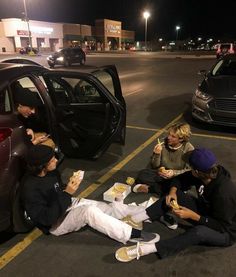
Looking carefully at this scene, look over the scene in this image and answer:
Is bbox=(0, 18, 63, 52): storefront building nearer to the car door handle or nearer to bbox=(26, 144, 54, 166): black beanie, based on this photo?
the car door handle

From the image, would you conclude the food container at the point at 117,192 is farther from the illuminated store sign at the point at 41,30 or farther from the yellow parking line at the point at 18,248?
the illuminated store sign at the point at 41,30

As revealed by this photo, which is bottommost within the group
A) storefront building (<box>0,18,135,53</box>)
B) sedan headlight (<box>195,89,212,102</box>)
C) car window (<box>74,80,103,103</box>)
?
storefront building (<box>0,18,135,53</box>)

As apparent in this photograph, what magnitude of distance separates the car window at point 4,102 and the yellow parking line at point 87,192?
1351mm

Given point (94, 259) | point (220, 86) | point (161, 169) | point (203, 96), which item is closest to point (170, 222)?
point (161, 169)

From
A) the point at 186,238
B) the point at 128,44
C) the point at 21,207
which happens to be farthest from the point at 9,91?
the point at 128,44

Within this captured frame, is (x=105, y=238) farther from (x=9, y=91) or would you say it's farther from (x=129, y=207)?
(x=9, y=91)

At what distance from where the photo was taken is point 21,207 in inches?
127

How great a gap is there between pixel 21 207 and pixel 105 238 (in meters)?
0.93

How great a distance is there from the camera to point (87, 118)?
16.5ft

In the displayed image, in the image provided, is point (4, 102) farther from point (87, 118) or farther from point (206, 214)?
point (206, 214)

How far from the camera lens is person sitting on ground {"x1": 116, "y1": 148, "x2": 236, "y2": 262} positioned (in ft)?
9.29

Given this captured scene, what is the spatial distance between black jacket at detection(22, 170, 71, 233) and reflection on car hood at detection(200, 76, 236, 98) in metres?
4.70

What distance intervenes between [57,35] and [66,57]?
171 ft

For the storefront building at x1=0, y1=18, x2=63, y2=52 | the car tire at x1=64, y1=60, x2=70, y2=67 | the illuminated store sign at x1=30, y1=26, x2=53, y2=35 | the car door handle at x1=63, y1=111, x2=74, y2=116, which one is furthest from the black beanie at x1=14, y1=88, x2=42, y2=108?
the illuminated store sign at x1=30, y1=26, x2=53, y2=35
